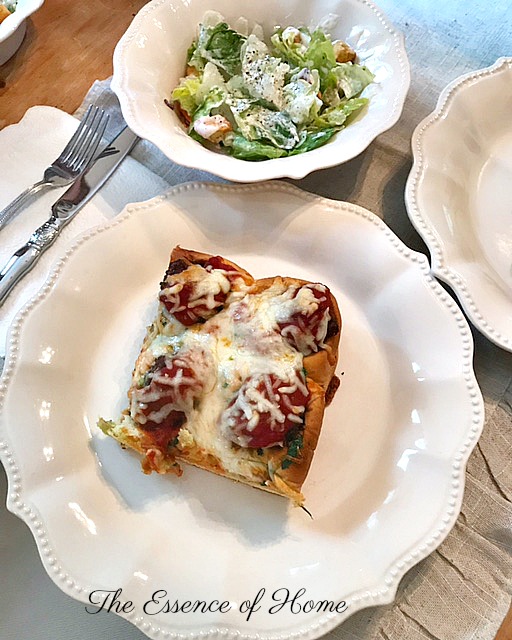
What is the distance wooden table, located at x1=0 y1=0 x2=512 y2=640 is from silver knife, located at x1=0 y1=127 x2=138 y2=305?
29 cm

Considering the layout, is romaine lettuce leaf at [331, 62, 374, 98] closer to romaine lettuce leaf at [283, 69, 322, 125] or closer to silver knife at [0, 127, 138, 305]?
romaine lettuce leaf at [283, 69, 322, 125]

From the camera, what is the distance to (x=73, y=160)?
1.59 meters

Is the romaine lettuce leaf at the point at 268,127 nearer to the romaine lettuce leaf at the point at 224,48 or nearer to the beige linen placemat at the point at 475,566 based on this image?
the romaine lettuce leaf at the point at 224,48

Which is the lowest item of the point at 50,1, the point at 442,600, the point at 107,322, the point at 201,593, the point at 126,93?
the point at 442,600

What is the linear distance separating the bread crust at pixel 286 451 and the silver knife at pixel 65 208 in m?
0.43

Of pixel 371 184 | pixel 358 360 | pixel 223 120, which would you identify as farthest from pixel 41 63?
pixel 358 360

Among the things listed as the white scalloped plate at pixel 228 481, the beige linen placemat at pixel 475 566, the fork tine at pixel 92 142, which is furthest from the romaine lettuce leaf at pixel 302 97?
the beige linen placemat at pixel 475 566

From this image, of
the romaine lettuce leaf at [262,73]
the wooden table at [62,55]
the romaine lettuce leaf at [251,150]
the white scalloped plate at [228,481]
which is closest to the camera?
the white scalloped plate at [228,481]

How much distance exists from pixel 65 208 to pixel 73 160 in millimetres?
165

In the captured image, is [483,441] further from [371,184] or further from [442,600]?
[371,184]

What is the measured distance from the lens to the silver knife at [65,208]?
142 cm

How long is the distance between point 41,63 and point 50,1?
330 millimetres

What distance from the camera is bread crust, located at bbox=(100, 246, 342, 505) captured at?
1.13 metres

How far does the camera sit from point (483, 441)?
131 centimetres
